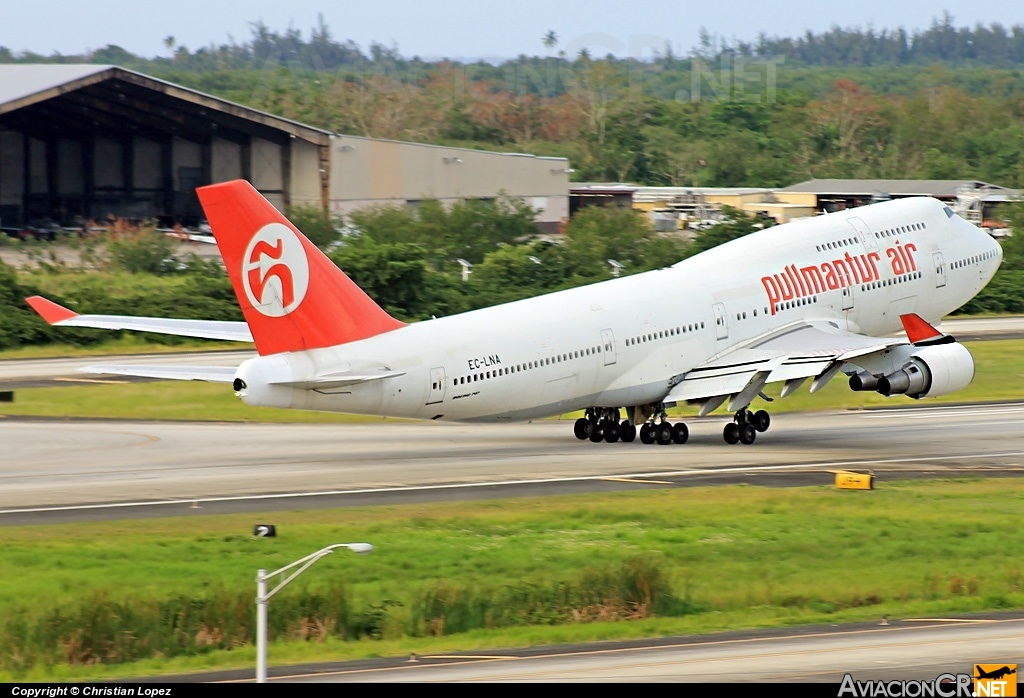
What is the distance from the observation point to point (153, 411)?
59.4 metres

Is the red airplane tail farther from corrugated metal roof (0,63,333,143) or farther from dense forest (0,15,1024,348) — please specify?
corrugated metal roof (0,63,333,143)

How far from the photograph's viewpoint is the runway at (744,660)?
1022 inches

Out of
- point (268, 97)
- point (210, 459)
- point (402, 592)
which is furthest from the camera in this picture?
point (268, 97)

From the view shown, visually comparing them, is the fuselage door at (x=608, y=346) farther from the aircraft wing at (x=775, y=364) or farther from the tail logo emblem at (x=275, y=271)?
the tail logo emblem at (x=275, y=271)

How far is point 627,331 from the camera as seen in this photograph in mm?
49844

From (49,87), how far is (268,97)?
8727cm

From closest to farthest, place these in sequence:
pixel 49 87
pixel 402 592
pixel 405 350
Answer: pixel 402 592 → pixel 405 350 → pixel 49 87

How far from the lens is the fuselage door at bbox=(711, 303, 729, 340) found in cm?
5250

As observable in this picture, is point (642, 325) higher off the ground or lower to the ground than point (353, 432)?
higher

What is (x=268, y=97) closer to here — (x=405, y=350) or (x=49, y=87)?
(x=49, y=87)

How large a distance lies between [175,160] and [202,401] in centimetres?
7919

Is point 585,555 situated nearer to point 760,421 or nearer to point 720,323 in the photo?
point 720,323

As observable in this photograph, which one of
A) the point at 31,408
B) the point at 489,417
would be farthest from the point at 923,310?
the point at 31,408

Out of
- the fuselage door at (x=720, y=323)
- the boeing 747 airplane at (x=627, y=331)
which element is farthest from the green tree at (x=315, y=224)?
the fuselage door at (x=720, y=323)
